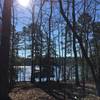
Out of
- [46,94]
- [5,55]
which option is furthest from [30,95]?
[5,55]

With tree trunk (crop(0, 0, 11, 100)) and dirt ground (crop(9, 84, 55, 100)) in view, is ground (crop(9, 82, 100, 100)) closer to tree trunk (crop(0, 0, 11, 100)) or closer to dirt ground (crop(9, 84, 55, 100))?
dirt ground (crop(9, 84, 55, 100))

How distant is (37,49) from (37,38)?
156 centimetres

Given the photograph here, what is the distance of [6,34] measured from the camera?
15.2 m

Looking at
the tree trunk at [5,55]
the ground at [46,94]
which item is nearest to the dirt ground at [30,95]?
the ground at [46,94]

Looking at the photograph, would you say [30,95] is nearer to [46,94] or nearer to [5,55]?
[46,94]

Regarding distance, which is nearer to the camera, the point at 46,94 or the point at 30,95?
the point at 30,95

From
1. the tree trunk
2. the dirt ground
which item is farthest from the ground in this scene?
the tree trunk

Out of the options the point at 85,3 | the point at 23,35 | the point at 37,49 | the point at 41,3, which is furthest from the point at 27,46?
the point at 85,3

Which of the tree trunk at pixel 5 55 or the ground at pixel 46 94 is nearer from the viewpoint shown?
the tree trunk at pixel 5 55

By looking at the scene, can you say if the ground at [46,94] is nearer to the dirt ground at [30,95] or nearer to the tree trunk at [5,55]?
the dirt ground at [30,95]

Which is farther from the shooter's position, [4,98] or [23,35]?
[23,35]

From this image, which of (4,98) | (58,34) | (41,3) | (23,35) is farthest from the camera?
(23,35)

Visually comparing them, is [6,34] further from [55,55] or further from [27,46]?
[27,46]

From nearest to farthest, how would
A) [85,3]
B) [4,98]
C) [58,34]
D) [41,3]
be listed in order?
[4,98], [85,3], [41,3], [58,34]
